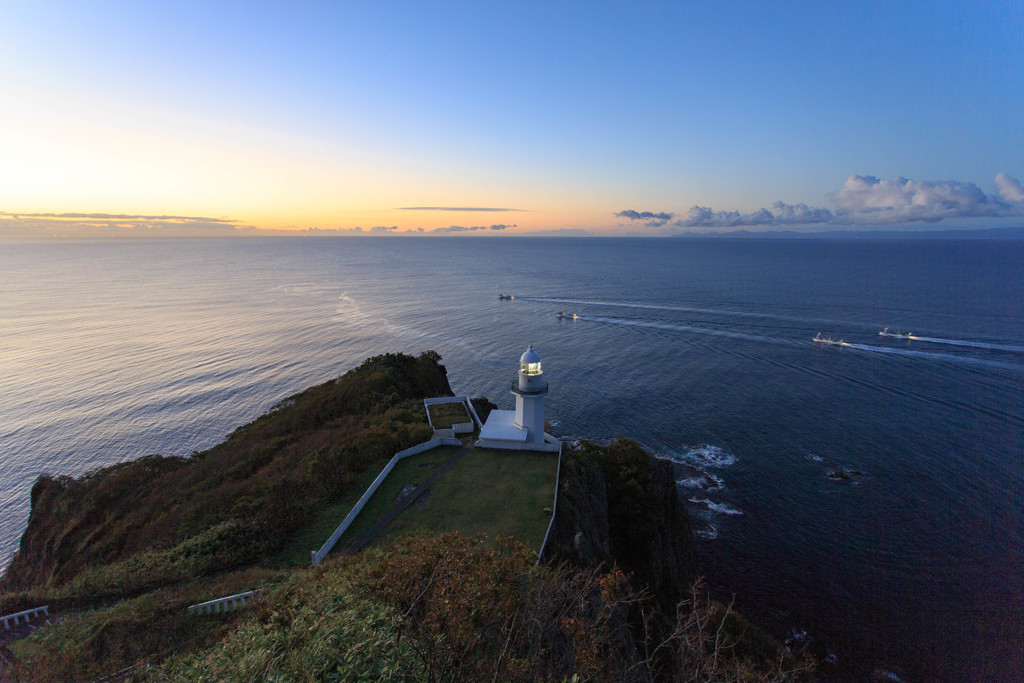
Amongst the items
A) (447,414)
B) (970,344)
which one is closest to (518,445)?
(447,414)


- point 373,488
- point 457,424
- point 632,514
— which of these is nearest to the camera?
point 373,488

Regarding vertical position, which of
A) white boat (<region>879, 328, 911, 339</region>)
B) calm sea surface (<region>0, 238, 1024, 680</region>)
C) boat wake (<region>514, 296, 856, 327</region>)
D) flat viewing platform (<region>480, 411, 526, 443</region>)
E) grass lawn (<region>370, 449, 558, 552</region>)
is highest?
boat wake (<region>514, 296, 856, 327</region>)

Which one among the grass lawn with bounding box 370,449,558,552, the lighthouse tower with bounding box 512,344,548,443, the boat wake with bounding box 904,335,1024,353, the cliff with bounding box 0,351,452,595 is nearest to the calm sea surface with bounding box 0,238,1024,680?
the boat wake with bounding box 904,335,1024,353

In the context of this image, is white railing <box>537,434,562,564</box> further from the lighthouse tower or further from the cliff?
the cliff

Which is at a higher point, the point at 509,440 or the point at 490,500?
the point at 509,440

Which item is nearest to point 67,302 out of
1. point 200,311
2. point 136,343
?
point 200,311

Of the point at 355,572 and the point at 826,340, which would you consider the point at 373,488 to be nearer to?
the point at 355,572
